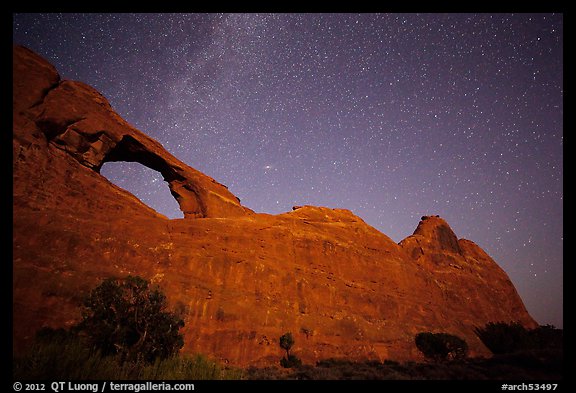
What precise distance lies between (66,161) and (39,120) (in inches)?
202

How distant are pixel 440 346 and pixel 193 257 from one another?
32940 millimetres

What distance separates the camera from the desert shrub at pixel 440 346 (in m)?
33.7

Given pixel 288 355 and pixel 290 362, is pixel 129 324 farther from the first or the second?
pixel 288 355

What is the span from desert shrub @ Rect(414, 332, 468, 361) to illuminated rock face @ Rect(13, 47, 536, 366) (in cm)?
201

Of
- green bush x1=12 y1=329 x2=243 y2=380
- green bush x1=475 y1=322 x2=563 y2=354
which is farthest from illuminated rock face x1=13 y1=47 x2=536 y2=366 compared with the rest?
green bush x1=12 y1=329 x2=243 y2=380

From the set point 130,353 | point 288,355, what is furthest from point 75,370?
point 288,355

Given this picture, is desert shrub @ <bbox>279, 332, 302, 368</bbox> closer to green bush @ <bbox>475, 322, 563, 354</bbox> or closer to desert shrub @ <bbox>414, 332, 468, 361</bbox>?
desert shrub @ <bbox>414, 332, 468, 361</bbox>

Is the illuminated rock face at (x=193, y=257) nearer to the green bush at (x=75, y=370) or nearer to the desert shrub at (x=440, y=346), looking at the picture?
the desert shrub at (x=440, y=346)

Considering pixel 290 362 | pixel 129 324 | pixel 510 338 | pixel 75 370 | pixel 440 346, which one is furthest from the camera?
pixel 510 338

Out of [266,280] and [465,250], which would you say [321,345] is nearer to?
[266,280]

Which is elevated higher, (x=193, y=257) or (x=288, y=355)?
(x=193, y=257)

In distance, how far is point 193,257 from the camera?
31.7 metres

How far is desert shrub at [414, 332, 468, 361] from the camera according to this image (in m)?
33.7
